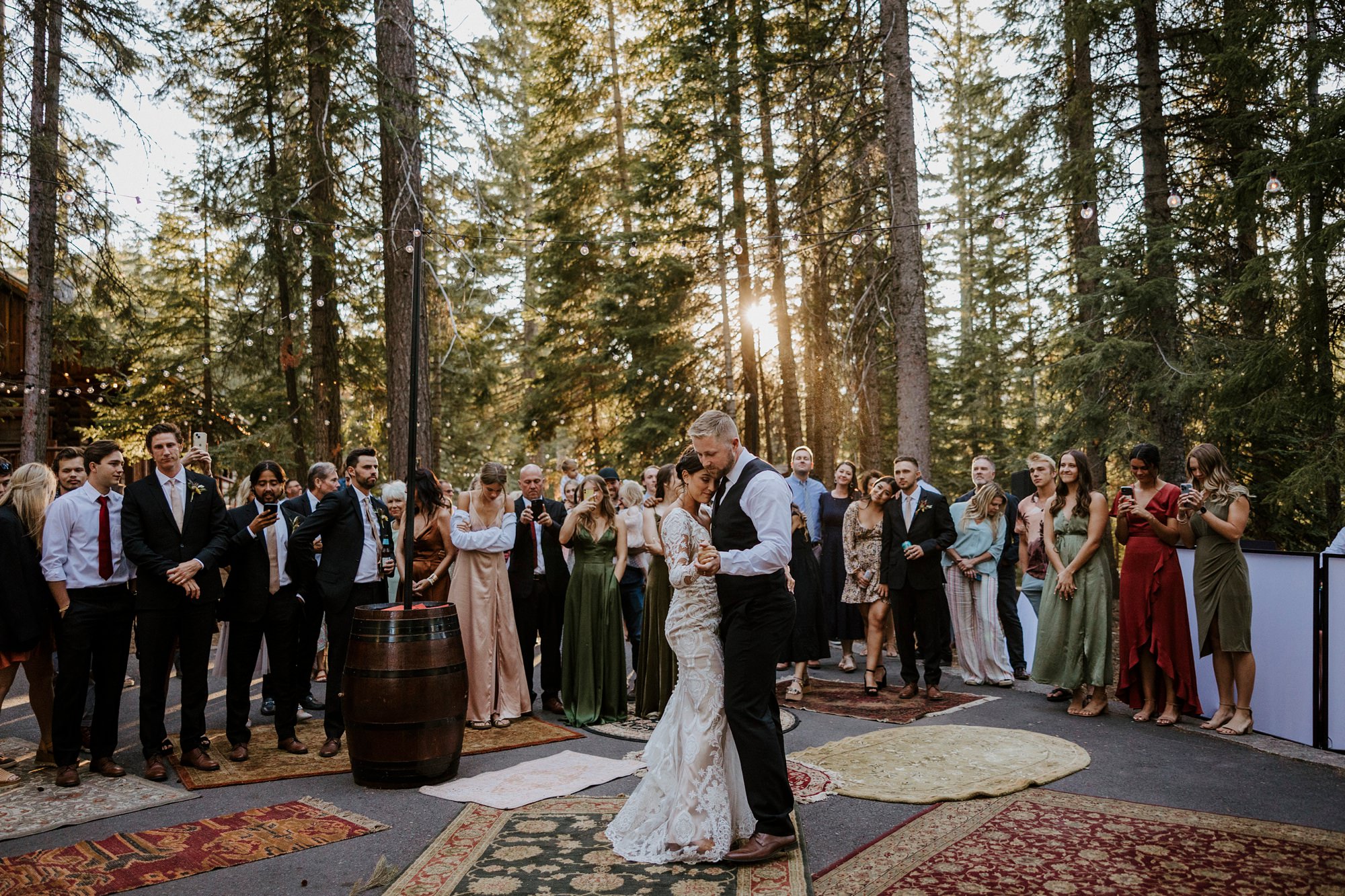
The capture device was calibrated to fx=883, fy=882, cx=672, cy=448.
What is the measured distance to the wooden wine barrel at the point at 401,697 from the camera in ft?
16.3

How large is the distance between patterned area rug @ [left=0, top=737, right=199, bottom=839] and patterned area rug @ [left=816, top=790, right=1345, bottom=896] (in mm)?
3747

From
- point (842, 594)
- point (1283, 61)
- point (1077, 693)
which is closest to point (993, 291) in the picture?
point (1283, 61)

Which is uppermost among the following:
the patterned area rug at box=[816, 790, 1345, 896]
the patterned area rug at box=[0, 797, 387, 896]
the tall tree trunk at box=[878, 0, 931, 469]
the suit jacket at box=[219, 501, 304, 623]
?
the tall tree trunk at box=[878, 0, 931, 469]

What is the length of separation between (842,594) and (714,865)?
17.0 ft

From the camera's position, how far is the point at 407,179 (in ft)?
34.1

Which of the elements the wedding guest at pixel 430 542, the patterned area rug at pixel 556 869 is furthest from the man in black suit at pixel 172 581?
the patterned area rug at pixel 556 869

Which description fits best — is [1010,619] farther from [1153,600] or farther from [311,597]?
[311,597]

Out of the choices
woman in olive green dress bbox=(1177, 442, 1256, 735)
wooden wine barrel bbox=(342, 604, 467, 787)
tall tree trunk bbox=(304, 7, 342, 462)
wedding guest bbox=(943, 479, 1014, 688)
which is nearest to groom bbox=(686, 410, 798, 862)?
wooden wine barrel bbox=(342, 604, 467, 787)

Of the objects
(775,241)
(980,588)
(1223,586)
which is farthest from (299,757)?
(775,241)

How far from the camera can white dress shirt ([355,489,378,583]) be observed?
618 centimetres

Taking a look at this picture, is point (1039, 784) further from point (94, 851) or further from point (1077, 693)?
point (94, 851)

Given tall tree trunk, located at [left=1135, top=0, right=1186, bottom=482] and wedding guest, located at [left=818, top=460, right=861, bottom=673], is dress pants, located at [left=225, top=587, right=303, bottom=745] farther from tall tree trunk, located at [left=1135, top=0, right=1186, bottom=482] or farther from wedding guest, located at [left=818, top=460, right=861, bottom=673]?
tall tree trunk, located at [left=1135, top=0, right=1186, bottom=482]

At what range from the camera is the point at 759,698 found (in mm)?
3963

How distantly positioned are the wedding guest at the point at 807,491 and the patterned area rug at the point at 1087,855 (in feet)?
15.7
